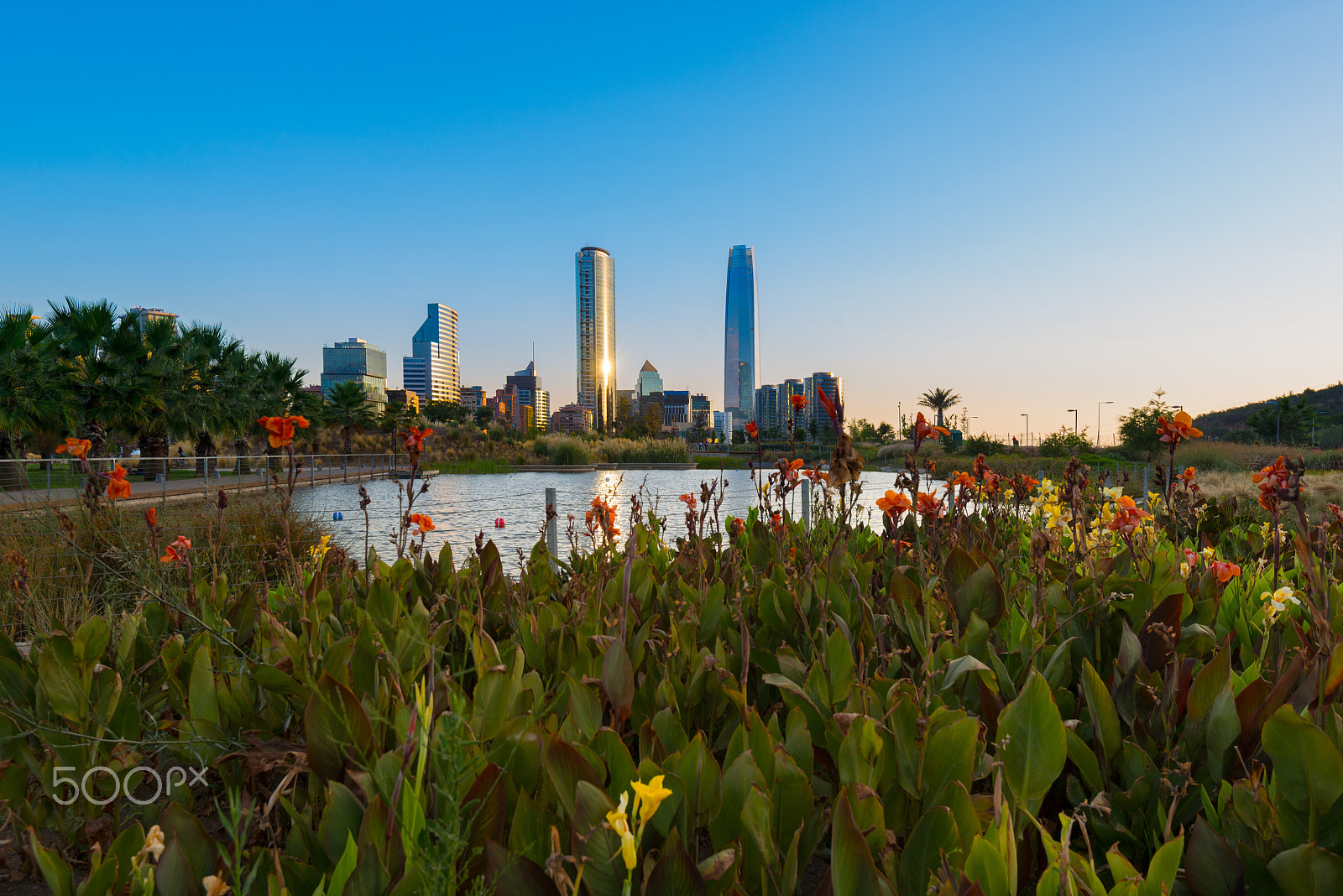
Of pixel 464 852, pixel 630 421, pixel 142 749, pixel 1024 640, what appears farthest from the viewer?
pixel 630 421

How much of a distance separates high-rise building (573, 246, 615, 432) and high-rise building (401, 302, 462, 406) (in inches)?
1608

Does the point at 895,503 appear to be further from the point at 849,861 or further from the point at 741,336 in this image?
the point at 741,336

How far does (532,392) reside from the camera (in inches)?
6339

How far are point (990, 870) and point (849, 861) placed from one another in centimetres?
14

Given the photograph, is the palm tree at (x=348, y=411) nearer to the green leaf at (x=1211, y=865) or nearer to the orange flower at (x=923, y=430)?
the orange flower at (x=923, y=430)

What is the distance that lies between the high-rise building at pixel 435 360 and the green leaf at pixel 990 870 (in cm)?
14300

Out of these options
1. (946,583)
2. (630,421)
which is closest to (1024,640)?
(946,583)

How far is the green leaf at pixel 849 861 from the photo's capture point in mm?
642

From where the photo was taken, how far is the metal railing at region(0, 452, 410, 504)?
4.67 meters

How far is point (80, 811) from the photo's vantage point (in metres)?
1.06

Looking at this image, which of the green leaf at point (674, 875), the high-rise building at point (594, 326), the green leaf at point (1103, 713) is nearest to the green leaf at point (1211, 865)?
the green leaf at point (1103, 713)

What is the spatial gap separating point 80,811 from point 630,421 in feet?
206

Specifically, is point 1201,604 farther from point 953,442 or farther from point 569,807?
point 953,442

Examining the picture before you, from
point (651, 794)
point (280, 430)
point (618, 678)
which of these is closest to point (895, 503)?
point (618, 678)
